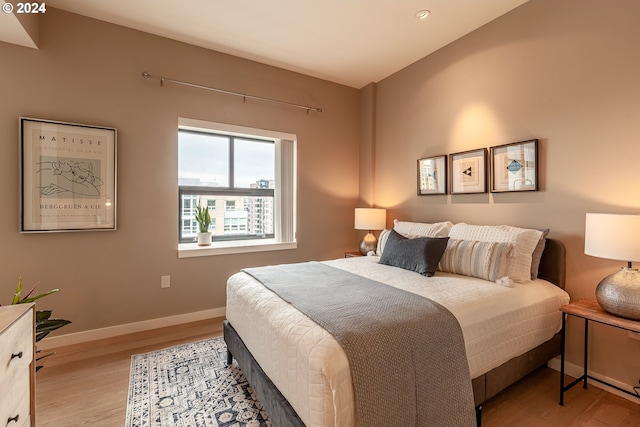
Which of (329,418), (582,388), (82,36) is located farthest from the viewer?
(82,36)

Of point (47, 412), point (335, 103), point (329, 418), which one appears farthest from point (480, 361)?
point (335, 103)

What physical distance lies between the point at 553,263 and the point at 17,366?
118 inches

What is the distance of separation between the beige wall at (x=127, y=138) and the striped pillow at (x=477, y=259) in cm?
188

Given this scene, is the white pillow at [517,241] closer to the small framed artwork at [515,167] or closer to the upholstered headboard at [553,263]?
the upholstered headboard at [553,263]

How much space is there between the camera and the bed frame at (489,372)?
138 cm

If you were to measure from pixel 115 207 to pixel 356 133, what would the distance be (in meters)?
2.93

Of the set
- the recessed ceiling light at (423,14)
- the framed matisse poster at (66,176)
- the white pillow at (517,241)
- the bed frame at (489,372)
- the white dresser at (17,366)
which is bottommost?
the bed frame at (489,372)

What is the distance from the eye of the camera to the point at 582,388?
6.41 ft

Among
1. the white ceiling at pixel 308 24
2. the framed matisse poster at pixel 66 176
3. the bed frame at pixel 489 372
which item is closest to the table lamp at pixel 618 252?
the bed frame at pixel 489 372

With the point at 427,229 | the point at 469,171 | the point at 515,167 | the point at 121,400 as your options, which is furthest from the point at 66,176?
the point at 515,167

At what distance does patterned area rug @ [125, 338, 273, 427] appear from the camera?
5.38 ft

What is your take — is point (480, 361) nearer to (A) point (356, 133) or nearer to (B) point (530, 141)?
(B) point (530, 141)

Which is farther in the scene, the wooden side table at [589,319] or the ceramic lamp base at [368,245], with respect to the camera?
the ceramic lamp base at [368,245]

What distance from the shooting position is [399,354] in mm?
1245
